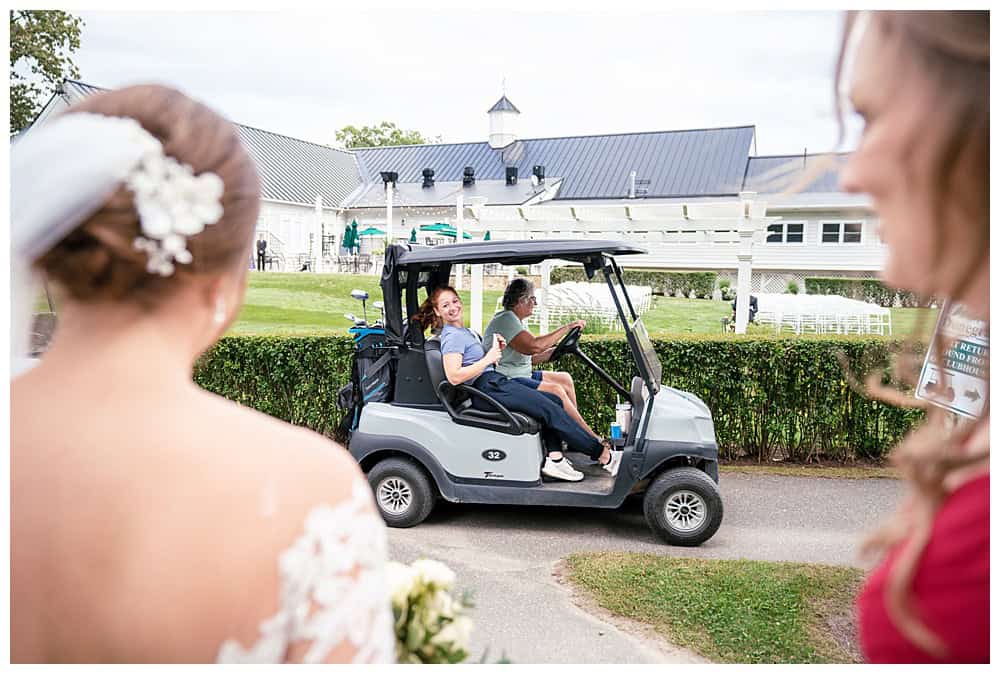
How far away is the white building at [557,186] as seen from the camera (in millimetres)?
30828

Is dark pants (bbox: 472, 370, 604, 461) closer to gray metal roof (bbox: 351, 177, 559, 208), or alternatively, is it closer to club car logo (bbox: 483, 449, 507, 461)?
club car logo (bbox: 483, 449, 507, 461)

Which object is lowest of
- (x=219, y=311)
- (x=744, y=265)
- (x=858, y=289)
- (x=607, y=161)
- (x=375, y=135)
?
(x=219, y=311)

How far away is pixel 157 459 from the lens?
110 cm

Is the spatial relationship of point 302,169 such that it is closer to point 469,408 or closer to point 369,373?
point 369,373

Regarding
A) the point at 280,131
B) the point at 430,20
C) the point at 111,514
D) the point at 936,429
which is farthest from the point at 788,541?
the point at 280,131

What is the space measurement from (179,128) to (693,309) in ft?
80.4

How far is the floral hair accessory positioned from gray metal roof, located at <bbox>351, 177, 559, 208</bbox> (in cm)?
3381

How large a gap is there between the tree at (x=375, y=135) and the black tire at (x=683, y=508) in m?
55.0

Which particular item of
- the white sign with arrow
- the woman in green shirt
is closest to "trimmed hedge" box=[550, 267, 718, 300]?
the woman in green shirt

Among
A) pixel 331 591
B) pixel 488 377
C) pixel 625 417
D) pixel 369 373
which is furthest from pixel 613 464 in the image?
pixel 331 591

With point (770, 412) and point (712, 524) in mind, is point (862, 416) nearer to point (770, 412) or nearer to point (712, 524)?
point (770, 412)

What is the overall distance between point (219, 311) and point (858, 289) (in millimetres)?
29595

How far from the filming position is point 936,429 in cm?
120

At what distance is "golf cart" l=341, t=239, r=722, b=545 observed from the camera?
5617mm
